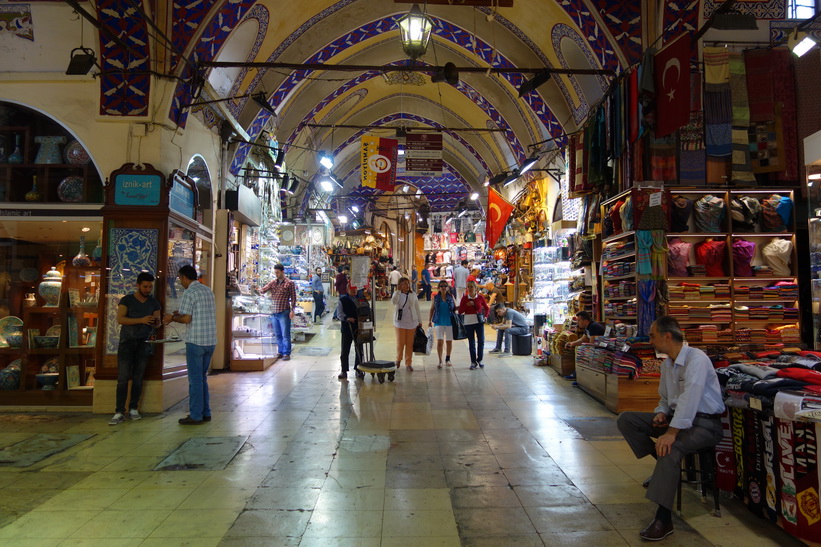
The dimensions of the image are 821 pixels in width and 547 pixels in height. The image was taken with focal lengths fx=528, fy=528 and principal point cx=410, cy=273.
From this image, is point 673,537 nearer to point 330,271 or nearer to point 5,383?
point 5,383

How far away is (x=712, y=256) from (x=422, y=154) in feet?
21.0

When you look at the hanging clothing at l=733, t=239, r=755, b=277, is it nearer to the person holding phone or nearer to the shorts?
the shorts

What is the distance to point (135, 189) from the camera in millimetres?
6387

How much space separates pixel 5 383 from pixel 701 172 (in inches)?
372

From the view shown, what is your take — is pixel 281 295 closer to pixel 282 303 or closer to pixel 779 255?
pixel 282 303

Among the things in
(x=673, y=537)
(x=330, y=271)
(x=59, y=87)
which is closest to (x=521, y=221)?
(x=330, y=271)

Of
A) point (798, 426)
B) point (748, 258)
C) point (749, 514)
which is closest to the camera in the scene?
point (798, 426)

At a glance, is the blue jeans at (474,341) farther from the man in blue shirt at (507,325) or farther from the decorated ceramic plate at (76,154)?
the decorated ceramic plate at (76,154)

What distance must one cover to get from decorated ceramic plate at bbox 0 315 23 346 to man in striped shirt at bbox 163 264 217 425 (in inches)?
97.0

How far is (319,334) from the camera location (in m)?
13.8

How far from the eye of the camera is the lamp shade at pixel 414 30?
289 inches

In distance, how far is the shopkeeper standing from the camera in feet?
25.2

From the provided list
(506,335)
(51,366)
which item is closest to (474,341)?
(506,335)

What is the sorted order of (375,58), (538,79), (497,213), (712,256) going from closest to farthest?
(712,256), (538,79), (497,213), (375,58)
